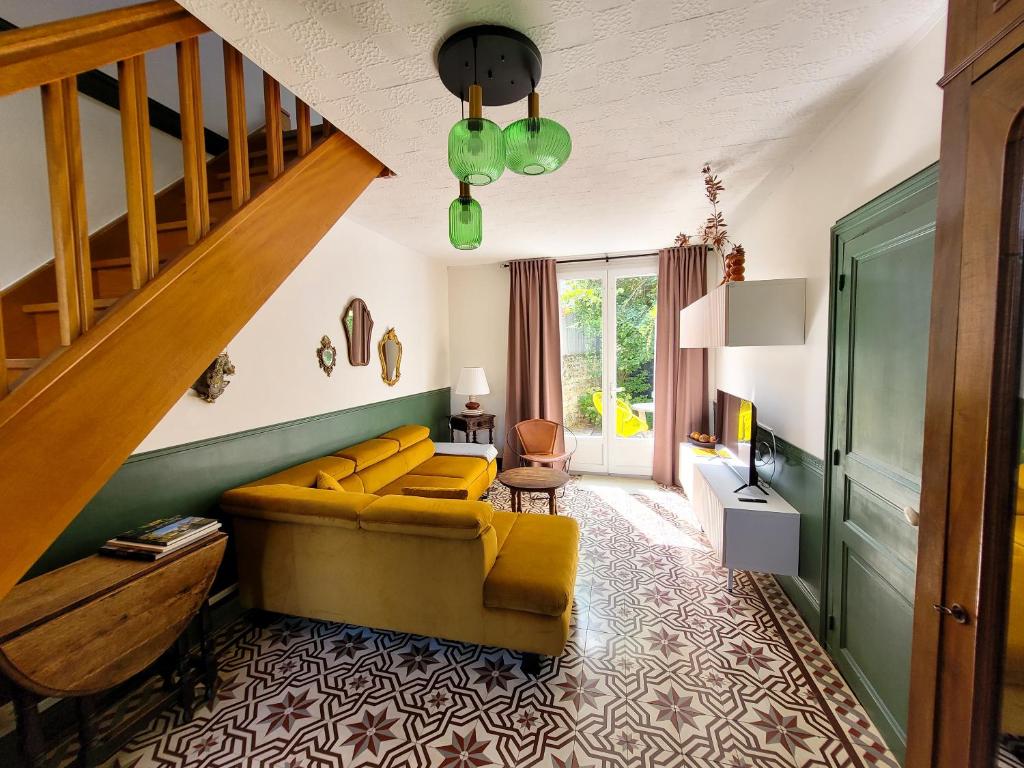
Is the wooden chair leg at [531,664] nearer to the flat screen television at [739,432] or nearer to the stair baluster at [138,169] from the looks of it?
the flat screen television at [739,432]

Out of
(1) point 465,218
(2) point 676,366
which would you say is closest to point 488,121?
(1) point 465,218

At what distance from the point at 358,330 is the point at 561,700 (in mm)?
2926

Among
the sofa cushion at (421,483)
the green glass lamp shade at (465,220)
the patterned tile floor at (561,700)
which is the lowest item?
the patterned tile floor at (561,700)

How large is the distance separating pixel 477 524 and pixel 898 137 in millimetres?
2214

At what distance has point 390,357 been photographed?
12.8 feet

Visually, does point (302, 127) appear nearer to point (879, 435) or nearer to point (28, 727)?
point (28, 727)

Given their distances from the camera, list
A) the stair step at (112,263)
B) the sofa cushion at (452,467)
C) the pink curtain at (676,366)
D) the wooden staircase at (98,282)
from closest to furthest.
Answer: the wooden staircase at (98,282)
the stair step at (112,263)
the sofa cushion at (452,467)
the pink curtain at (676,366)

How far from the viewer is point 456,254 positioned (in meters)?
4.38

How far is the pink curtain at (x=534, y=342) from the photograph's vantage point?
4.59 meters

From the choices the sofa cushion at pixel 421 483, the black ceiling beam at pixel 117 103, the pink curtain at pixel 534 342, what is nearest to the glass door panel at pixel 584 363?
the pink curtain at pixel 534 342

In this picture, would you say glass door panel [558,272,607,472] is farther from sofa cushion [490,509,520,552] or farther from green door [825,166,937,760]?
green door [825,166,937,760]

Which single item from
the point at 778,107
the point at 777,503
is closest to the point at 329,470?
the point at 777,503

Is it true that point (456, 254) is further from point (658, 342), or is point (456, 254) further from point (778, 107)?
point (778, 107)

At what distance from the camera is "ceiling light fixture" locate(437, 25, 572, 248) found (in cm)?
102
